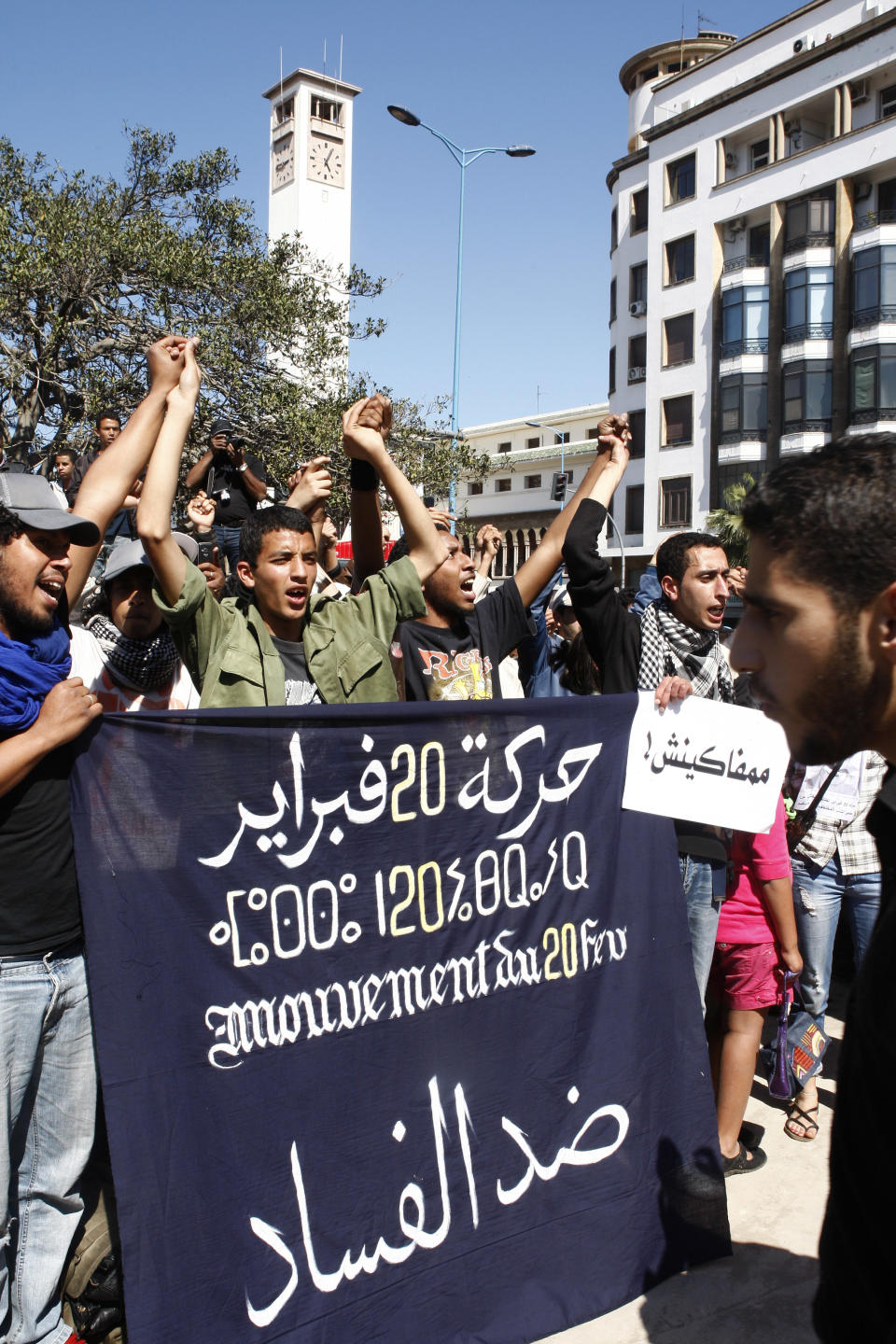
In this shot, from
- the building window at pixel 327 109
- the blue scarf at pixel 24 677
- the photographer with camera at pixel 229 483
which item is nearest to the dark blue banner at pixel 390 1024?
the blue scarf at pixel 24 677

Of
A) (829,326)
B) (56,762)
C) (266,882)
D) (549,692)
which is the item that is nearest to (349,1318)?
(266,882)

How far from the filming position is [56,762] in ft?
8.09

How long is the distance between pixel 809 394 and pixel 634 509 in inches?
335

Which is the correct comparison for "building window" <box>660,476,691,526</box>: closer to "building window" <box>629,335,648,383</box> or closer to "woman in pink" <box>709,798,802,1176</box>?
"building window" <box>629,335,648,383</box>

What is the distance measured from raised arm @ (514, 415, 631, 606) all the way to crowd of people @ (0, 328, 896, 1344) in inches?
0.5

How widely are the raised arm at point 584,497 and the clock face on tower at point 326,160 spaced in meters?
52.4

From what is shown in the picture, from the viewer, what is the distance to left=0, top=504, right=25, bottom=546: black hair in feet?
8.16

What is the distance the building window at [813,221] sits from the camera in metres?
36.1

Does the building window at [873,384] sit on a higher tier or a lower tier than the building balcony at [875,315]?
lower

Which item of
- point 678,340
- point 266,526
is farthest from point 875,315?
point 266,526

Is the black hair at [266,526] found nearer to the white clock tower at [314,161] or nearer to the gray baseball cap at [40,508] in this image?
the gray baseball cap at [40,508]

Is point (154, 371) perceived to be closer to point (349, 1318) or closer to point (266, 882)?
point (266, 882)

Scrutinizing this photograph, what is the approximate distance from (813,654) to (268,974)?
5.64 ft

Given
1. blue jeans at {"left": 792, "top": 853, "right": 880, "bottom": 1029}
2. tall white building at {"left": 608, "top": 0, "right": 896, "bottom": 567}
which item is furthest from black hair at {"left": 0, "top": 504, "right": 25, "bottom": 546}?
tall white building at {"left": 608, "top": 0, "right": 896, "bottom": 567}
